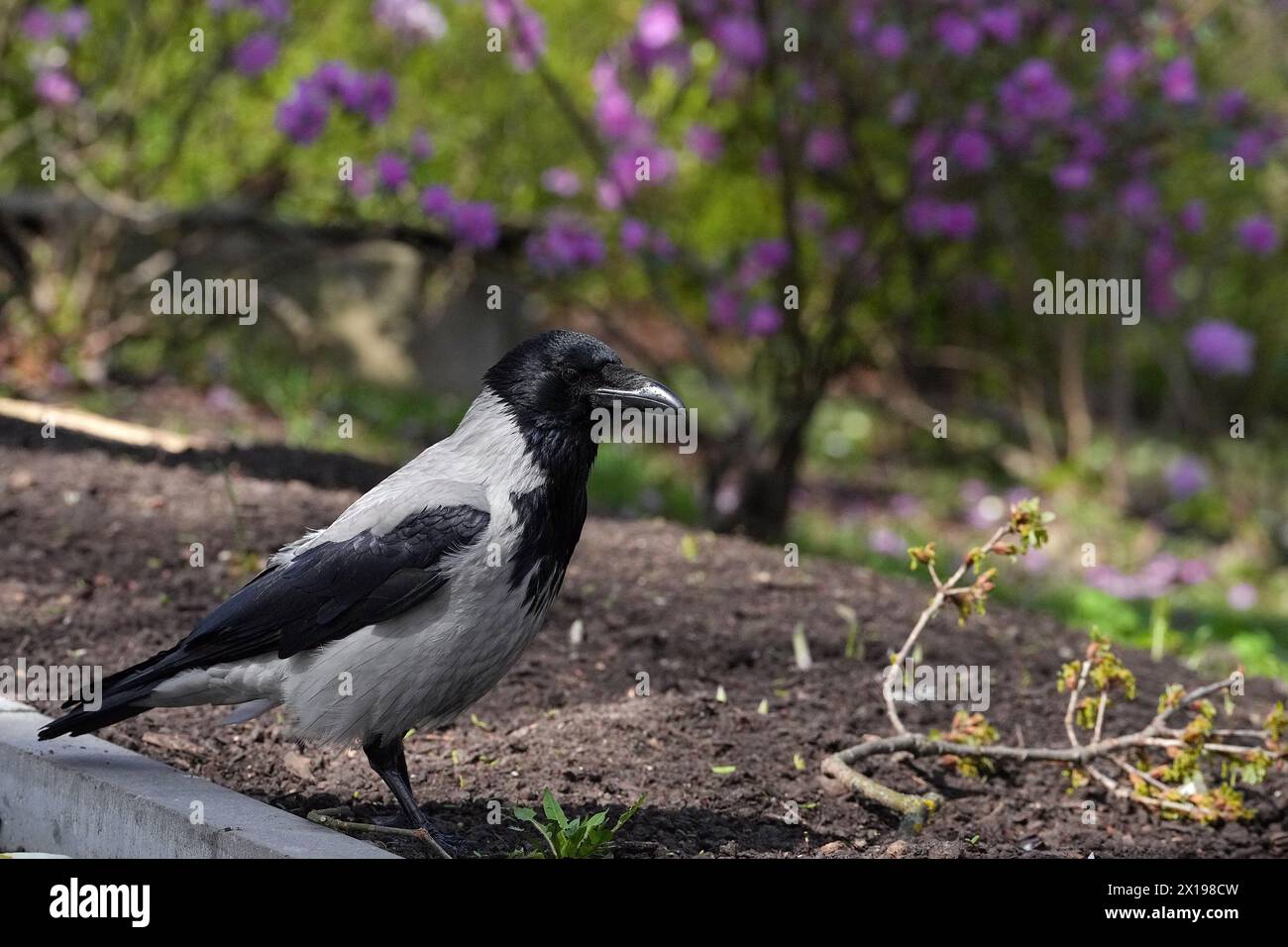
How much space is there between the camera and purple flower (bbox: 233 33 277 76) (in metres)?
7.62

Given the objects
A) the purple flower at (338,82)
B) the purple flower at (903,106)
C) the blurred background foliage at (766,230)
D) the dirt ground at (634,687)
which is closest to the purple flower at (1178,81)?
the blurred background foliage at (766,230)

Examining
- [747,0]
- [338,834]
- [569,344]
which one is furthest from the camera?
[747,0]

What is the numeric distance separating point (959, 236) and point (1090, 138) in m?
0.77

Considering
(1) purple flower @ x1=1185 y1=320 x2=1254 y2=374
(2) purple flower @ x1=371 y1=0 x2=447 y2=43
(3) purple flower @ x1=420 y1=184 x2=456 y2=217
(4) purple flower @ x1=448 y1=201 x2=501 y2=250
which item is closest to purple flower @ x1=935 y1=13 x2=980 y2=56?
(4) purple flower @ x1=448 y1=201 x2=501 y2=250

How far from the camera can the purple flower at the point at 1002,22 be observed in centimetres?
685

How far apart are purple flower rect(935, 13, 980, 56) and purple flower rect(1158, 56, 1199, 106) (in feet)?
3.12

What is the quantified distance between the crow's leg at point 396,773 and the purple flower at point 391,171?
4.31m

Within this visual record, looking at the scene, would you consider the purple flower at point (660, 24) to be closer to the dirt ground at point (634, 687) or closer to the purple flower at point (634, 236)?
the purple flower at point (634, 236)

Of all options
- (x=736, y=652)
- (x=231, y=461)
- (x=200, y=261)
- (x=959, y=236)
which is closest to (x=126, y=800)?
(x=736, y=652)

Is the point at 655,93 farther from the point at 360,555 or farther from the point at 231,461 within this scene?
the point at 360,555

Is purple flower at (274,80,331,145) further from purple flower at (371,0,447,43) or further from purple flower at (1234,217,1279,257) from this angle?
purple flower at (1234,217,1279,257)

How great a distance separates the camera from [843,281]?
7285 mm

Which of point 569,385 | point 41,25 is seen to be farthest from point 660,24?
point 569,385

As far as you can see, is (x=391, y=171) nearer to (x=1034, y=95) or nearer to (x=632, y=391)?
(x=1034, y=95)
